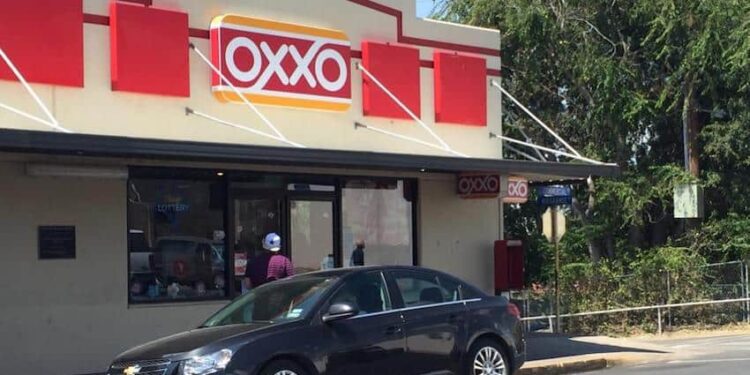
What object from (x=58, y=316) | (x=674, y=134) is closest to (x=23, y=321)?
(x=58, y=316)

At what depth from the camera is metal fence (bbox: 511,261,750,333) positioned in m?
22.4

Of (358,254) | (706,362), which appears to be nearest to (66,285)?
(358,254)

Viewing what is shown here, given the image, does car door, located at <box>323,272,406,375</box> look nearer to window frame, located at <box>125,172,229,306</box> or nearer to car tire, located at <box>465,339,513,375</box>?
car tire, located at <box>465,339,513,375</box>

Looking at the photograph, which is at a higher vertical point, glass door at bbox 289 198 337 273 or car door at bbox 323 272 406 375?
glass door at bbox 289 198 337 273

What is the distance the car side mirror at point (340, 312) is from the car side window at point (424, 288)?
3.24 feet

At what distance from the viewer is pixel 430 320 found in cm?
1028

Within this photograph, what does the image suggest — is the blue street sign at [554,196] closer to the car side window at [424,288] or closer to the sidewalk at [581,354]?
the sidewalk at [581,354]

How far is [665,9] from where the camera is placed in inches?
953

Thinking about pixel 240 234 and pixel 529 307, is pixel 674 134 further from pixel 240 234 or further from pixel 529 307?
pixel 240 234

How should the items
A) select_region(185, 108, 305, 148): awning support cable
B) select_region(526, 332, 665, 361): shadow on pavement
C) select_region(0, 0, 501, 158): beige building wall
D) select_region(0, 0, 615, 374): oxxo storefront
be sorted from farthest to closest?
1. select_region(526, 332, 665, 361): shadow on pavement
2. select_region(185, 108, 305, 148): awning support cable
3. select_region(0, 0, 501, 158): beige building wall
4. select_region(0, 0, 615, 374): oxxo storefront

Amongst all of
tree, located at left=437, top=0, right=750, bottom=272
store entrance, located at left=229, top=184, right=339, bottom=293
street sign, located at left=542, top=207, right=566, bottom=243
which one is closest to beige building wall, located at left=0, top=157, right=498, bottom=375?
store entrance, located at left=229, top=184, right=339, bottom=293

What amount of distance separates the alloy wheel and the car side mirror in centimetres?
181

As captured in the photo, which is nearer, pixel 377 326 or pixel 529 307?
pixel 377 326

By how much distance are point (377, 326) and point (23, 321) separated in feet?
16.0
